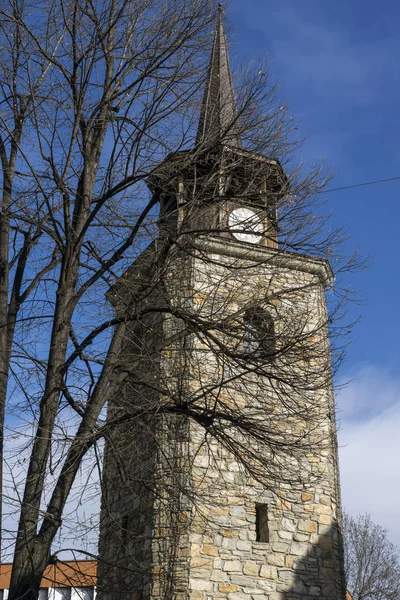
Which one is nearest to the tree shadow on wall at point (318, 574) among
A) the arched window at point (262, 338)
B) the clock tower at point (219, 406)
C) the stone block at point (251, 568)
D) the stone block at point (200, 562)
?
the clock tower at point (219, 406)

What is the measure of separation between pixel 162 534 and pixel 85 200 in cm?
468

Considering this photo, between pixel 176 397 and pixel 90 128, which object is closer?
pixel 176 397

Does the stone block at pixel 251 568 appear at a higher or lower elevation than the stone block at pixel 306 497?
lower

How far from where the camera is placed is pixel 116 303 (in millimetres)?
7398

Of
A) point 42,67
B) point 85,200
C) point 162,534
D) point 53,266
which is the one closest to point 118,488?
point 162,534

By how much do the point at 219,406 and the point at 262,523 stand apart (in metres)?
2.31

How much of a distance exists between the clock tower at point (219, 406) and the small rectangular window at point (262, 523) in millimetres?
22

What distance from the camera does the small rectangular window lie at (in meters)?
10.0

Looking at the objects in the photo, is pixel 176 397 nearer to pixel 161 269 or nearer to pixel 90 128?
pixel 161 269

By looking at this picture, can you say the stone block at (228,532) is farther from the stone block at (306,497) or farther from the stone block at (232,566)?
the stone block at (306,497)

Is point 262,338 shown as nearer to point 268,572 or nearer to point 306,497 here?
point 268,572

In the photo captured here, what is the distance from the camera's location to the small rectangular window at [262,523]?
1005 cm

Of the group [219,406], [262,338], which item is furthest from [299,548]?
[262,338]

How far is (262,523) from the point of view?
10156mm
